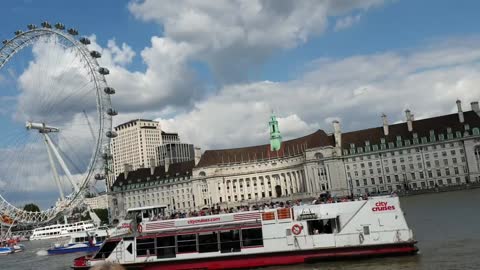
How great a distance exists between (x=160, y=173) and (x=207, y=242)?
416 feet

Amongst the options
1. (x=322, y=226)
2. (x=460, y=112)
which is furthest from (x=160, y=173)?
(x=322, y=226)

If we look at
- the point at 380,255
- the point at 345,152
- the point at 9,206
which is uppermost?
the point at 345,152

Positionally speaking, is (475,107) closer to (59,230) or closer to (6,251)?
(59,230)

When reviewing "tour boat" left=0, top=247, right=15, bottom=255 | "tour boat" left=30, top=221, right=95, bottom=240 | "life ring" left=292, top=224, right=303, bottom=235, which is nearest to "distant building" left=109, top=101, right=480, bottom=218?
"tour boat" left=30, top=221, right=95, bottom=240

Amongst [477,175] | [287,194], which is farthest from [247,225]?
[287,194]

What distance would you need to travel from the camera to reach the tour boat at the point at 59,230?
4395 inches

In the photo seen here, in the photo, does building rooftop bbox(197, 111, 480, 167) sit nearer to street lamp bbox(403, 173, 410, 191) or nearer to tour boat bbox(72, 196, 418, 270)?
street lamp bbox(403, 173, 410, 191)

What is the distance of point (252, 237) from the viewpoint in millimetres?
32750

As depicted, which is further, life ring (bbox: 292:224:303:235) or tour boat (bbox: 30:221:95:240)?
tour boat (bbox: 30:221:95:240)

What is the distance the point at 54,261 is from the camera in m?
54.3

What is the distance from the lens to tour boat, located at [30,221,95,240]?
11164 centimetres

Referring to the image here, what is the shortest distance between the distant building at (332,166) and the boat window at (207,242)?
2965 inches

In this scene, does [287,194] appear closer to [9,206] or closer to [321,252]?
[9,206]

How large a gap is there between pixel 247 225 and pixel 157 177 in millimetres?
126963
